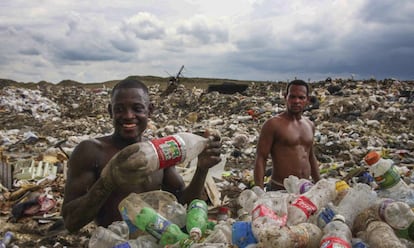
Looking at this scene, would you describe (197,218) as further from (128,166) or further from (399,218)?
(399,218)

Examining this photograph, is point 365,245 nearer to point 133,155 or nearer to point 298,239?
point 298,239

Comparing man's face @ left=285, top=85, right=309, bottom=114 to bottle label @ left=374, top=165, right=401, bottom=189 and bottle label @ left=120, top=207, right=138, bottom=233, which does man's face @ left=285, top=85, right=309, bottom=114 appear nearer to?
bottle label @ left=374, top=165, right=401, bottom=189

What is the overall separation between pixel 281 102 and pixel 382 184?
11.3 metres

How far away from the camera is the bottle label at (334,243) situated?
4.75 feet

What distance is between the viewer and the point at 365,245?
156cm

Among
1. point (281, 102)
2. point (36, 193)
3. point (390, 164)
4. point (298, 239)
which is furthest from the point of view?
point (281, 102)

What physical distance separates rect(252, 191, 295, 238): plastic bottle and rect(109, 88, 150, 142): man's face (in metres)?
0.82

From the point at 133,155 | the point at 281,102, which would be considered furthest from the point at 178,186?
the point at 281,102

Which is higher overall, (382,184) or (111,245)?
(382,184)

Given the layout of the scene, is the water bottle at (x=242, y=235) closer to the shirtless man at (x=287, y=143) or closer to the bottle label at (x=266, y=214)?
the bottle label at (x=266, y=214)

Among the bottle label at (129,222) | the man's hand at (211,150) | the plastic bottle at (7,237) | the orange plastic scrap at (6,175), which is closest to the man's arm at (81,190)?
the bottle label at (129,222)

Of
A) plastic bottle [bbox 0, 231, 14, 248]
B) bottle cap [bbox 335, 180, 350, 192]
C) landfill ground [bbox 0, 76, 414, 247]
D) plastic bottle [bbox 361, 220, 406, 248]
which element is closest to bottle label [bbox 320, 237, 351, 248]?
plastic bottle [bbox 361, 220, 406, 248]

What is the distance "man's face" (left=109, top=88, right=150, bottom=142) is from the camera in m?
2.23

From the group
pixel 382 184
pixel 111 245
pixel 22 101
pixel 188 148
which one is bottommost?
pixel 22 101
